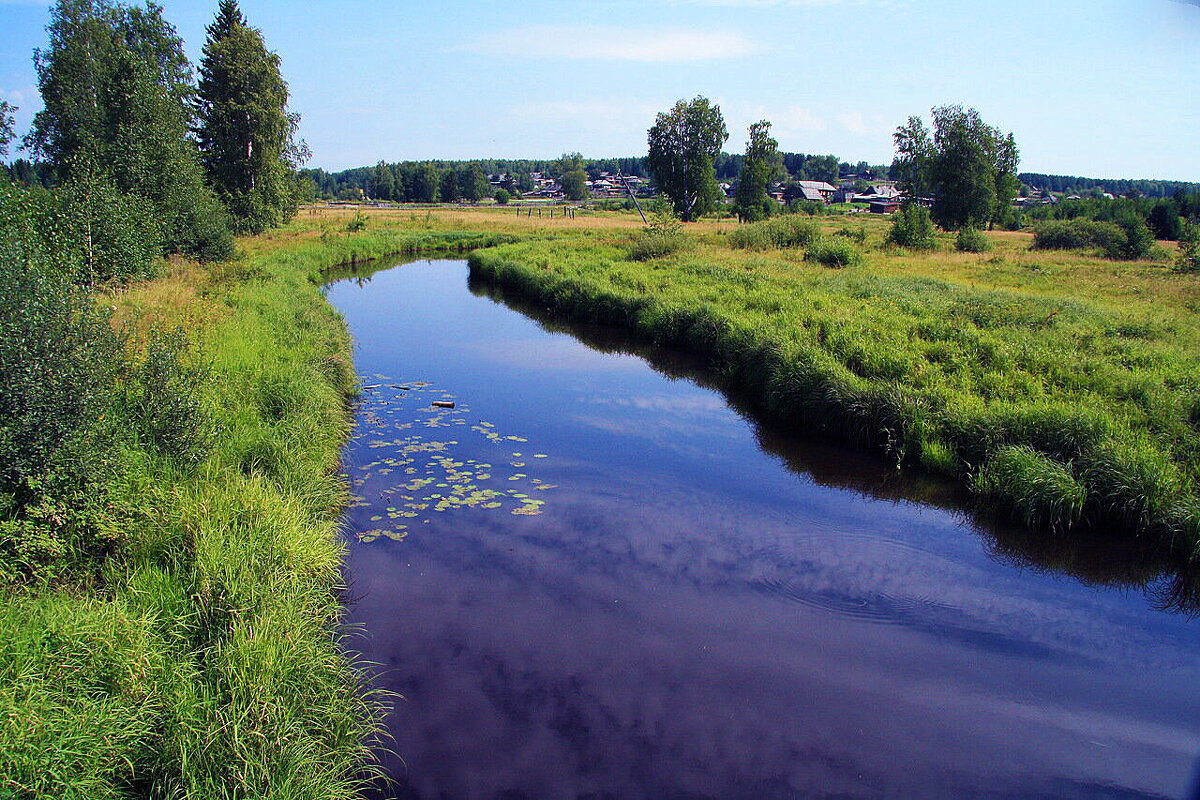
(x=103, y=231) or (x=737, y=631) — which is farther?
(x=103, y=231)

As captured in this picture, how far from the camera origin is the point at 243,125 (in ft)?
108

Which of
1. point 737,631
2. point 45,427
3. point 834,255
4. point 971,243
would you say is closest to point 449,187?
point 971,243

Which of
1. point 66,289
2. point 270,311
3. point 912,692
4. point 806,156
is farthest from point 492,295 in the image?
point 806,156

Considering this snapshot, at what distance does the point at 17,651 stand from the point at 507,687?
3.14 m

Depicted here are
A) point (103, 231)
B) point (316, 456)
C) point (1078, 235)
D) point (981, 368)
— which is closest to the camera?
point (316, 456)

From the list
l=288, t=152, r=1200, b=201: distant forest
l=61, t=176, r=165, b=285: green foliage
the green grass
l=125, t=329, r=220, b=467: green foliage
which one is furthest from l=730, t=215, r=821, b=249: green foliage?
l=288, t=152, r=1200, b=201: distant forest

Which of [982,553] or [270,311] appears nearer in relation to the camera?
[982,553]

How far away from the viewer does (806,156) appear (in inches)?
6363

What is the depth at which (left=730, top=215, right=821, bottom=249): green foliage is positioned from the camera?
109 ft

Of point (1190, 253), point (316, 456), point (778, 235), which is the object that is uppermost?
point (778, 235)

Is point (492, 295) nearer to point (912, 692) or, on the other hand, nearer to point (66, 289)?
point (66, 289)

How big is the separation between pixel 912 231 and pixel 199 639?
3606 cm

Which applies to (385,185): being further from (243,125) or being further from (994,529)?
(994,529)

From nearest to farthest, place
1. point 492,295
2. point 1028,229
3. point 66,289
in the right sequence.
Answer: point 66,289 < point 492,295 < point 1028,229
